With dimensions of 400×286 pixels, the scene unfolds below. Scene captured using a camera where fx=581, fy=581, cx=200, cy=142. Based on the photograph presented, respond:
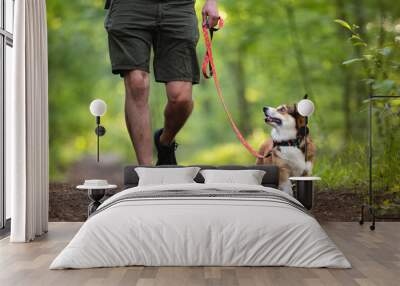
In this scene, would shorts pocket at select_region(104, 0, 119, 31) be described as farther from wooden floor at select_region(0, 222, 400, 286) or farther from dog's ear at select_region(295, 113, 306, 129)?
wooden floor at select_region(0, 222, 400, 286)

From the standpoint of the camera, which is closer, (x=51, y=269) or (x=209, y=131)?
(x=51, y=269)

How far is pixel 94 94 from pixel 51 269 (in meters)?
2.80

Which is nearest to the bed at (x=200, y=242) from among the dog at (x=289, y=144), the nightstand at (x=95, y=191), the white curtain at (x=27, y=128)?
the white curtain at (x=27, y=128)

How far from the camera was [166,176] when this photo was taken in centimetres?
517

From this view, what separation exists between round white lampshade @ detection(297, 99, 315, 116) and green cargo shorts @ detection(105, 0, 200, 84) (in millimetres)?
1022


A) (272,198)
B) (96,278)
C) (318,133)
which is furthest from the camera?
(318,133)

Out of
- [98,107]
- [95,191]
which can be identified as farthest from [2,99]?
[95,191]

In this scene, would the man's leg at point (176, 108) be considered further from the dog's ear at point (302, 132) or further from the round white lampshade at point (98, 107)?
the dog's ear at point (302, 132)

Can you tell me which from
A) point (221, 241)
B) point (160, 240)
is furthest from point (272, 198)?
point (160, 240)

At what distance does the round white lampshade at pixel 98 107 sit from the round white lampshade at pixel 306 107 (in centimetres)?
187

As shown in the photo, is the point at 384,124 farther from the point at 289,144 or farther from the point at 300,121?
the point at 289,144

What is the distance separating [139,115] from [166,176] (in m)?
0.84

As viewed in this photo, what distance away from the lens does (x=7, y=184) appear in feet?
17.3

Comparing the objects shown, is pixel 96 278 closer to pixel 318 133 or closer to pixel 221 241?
pixel 221 241
